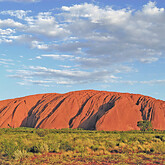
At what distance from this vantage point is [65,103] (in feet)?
244

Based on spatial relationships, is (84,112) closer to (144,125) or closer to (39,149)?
(144,125)

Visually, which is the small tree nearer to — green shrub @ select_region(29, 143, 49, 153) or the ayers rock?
the ayers rock

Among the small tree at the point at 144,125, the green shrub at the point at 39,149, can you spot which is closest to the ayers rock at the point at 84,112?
the small tree at the point at 144,125

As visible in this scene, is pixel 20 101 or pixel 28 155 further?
pixel 20 101

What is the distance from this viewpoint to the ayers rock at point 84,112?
6481 centimetres

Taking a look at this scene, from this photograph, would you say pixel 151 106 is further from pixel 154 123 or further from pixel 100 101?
pixel 100 101

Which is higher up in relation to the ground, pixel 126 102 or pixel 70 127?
pixel 126 102

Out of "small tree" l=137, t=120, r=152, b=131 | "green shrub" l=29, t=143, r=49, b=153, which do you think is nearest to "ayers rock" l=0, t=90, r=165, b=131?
"small tree" l=137, t=120, r=152, b=131

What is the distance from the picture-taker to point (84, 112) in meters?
70.7

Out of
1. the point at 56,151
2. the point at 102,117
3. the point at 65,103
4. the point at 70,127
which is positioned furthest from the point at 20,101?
the point at 56,151

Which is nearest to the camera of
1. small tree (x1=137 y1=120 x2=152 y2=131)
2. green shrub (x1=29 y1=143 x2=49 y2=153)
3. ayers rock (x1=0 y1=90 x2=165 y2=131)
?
green shrub (x1=29 y1=143 x2=49 y2=153)

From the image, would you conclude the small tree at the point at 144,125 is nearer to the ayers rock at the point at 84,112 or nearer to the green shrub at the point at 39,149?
the ayers rock at the point at 84,112

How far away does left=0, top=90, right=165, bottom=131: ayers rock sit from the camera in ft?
213

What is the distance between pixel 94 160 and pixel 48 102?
64.2m
